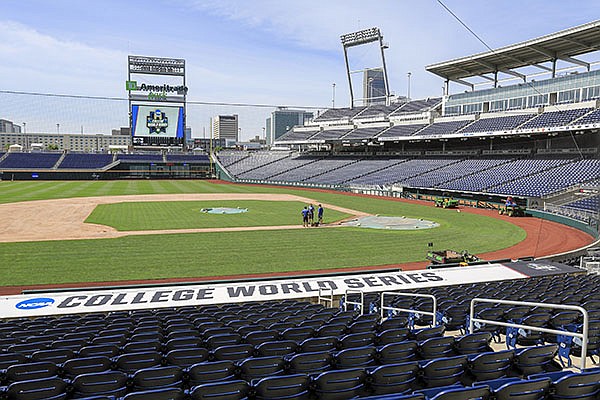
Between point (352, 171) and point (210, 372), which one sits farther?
point (352, 171)

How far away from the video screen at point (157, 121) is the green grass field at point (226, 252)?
200 feet

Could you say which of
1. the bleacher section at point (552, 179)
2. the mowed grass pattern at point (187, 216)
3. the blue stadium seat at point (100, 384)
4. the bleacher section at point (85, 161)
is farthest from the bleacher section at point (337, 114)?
the blue stadium seat at point (100, 384)

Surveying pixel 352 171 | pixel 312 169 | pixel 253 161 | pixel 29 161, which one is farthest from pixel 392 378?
pixel 29 161

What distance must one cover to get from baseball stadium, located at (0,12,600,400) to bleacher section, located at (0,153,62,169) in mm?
37677

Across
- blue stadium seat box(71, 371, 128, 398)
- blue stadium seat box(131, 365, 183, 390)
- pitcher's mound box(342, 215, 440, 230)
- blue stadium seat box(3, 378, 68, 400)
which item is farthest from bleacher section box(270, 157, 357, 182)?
blue stadium seat box(3, 378, 68, 400)

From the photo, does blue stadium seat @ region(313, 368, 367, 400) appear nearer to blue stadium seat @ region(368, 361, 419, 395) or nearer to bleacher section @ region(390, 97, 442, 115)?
blue stadium seat @ region(368, 361, 419, 395)

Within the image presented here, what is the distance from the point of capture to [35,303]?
1220 centimetres

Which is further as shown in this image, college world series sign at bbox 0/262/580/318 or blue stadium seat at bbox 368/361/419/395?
college world series sign at bbox 0/262/580/318

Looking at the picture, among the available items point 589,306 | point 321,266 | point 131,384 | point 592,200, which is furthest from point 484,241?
point 131,384

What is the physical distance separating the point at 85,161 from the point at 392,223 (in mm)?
77397

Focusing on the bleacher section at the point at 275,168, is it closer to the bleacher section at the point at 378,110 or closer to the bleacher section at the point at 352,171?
the bleacher section at the point at 352,171

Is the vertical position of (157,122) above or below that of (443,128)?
above

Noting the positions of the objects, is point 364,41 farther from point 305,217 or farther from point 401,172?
point 305,217

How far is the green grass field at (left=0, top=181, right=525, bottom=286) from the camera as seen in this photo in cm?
1827
